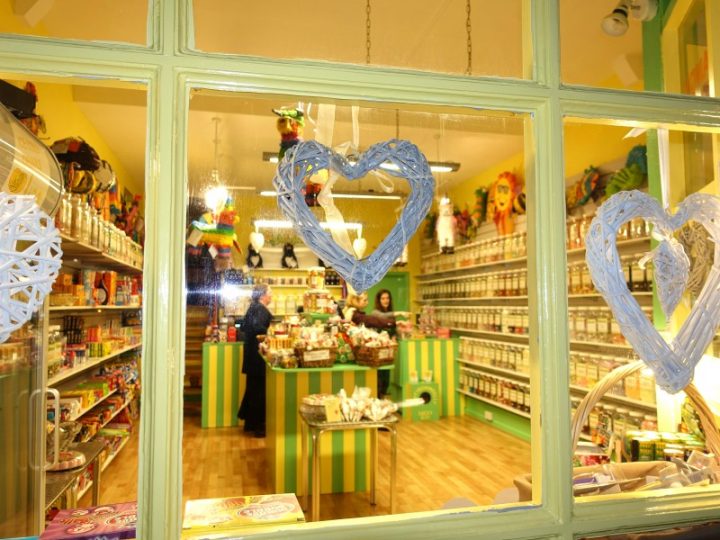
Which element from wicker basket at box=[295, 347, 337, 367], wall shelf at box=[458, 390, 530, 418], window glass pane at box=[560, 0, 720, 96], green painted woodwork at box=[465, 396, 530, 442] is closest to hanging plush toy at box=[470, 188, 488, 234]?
wall shelf at box=[458, 390, 530, 418]

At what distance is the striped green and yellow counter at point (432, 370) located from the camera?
6.66 m

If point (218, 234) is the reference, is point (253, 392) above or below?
below

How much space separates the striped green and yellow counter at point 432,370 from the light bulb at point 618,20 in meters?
5.27

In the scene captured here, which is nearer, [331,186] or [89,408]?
[331,186]

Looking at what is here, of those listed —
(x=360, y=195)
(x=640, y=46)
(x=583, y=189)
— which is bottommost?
(x=360, y=195)

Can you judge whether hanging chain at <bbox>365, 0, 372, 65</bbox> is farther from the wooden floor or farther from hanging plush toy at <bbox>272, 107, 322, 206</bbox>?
the wooden floor

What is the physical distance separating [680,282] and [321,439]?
3.22 meters

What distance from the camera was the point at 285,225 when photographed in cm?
107

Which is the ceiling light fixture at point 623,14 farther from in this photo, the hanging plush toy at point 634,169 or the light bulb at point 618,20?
the hanging plush toy at point 634,169

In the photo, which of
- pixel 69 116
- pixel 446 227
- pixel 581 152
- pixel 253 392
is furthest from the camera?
pixel 446 227

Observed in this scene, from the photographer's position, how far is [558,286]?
97 centimetres

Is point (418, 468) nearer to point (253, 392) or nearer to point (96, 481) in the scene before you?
point (253, 392)

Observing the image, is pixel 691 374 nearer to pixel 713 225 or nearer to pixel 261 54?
pixel 713 225

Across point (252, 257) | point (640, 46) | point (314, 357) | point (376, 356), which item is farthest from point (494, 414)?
point (252, 257)
